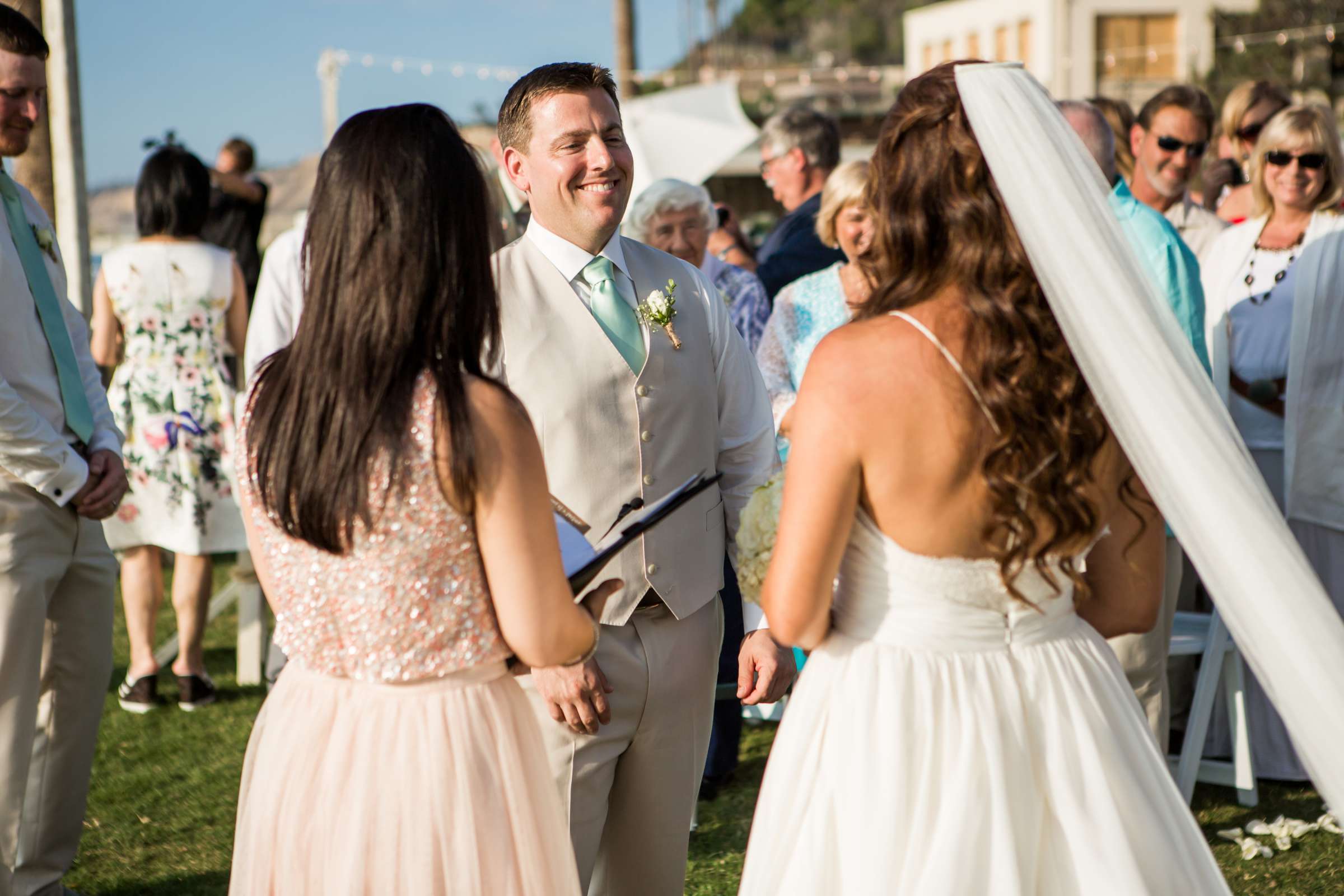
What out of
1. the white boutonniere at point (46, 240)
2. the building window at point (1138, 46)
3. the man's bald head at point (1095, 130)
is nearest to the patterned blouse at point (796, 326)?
the man's bald head at point (1095, 130)

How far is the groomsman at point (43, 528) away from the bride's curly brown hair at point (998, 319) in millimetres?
2419

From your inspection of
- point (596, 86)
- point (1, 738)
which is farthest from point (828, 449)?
point (1, 738)

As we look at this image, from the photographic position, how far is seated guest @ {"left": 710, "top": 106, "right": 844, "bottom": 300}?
18.7 ft

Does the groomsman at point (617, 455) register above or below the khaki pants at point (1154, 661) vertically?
above

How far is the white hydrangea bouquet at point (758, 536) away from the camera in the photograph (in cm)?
213

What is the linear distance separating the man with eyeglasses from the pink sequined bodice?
4.39 m

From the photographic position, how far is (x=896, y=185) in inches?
77.2

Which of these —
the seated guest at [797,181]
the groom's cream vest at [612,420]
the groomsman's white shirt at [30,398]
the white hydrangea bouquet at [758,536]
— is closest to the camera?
the white hydrangea bouquet at [758,536]

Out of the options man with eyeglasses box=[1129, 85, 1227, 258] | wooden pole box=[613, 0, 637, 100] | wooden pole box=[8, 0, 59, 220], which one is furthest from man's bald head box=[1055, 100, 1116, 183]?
wooden pole box=[613, 0, 637, 100]

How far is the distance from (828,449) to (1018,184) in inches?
19.4

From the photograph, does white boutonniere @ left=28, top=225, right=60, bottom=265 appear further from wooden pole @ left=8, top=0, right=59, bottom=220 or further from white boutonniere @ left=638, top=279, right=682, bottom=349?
wooden pole @ left=8, top=0, right=59, bottom=220

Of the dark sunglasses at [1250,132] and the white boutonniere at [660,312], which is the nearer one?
the white boutonniere at [660,312]

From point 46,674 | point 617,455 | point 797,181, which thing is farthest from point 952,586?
point 797,181

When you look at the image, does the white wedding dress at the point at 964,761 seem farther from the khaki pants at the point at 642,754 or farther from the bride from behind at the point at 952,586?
the khaki pants at the point at 642,754
